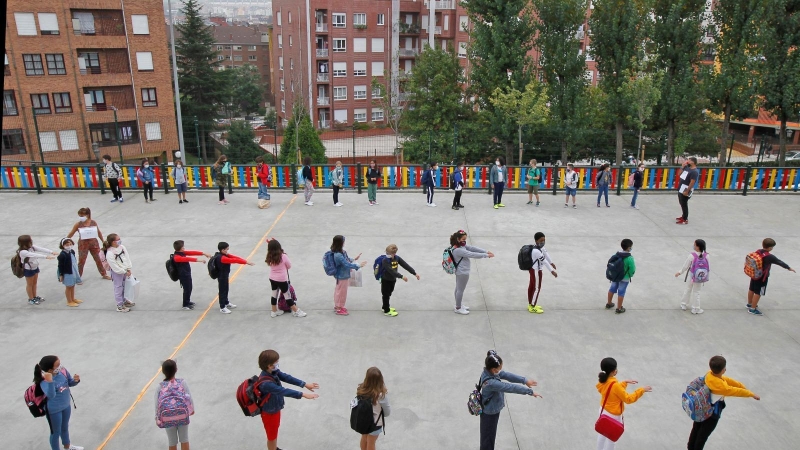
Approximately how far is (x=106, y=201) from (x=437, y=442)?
15146 millimetres

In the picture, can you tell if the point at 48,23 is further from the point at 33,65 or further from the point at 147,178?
the point at 147,178

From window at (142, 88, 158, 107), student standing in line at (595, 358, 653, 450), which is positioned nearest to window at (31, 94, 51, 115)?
window at (142, 88, 158, 107)

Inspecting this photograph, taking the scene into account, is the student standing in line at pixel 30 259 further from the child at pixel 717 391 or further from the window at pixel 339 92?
the window at pixel 339 92

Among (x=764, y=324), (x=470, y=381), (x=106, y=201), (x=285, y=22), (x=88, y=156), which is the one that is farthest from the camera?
(x=285, y=22)

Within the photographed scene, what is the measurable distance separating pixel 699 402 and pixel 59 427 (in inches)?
280

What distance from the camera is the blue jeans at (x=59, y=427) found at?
6492 mm

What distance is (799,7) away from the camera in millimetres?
23359

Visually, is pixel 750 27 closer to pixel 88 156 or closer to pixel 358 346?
pixel 358 346

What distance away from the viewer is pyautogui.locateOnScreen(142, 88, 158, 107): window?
4612 cm

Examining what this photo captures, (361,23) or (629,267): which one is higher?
(361,23)

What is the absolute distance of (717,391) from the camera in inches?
243

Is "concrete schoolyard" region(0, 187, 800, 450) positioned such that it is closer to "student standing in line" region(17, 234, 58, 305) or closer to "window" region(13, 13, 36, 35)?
"student standing in line" region(17, 234, 58, 305)

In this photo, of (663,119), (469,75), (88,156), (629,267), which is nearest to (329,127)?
(88,156)

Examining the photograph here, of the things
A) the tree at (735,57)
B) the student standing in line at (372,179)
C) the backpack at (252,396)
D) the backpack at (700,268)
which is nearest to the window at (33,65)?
the student standing in line at (372,179)
